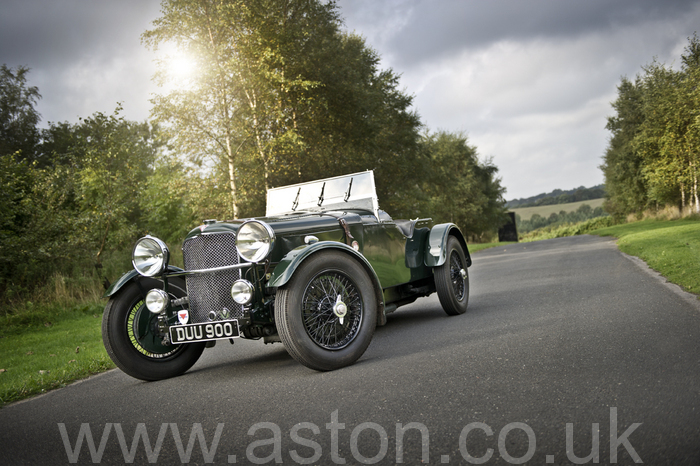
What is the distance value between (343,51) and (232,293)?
20082 millimetres

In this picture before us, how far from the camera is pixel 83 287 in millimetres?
12625

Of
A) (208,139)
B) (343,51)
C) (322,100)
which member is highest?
(343,51)

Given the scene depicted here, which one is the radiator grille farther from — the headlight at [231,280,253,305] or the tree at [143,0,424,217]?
the tree at [143,0,424,217]

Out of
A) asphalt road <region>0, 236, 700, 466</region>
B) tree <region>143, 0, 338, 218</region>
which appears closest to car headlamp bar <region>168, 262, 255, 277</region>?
asphalt road <region>0, 236, 700, 466</region>

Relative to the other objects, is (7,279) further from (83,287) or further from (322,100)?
(322,100)

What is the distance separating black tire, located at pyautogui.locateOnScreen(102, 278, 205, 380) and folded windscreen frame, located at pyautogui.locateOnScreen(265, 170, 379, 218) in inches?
86.2

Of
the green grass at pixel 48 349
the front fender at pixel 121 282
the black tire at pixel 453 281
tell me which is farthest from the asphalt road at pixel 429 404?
the black tire at pixel 453 281

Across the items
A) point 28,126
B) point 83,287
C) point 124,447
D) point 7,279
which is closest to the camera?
point 124,447

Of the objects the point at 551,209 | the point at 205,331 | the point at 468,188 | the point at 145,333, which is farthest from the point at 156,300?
the point at 551,209

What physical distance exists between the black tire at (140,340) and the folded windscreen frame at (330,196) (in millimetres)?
2189

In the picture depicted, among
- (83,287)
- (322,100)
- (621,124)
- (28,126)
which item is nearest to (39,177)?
(83,287)

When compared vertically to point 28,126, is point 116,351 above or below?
below

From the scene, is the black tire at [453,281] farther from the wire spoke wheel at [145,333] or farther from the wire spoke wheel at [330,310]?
the wire spoke wheel at [145,333]

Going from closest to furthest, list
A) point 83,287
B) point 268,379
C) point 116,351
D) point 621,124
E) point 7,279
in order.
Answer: point 268,379
point 116,351
point 7,279
point 83,287
point 621,124
